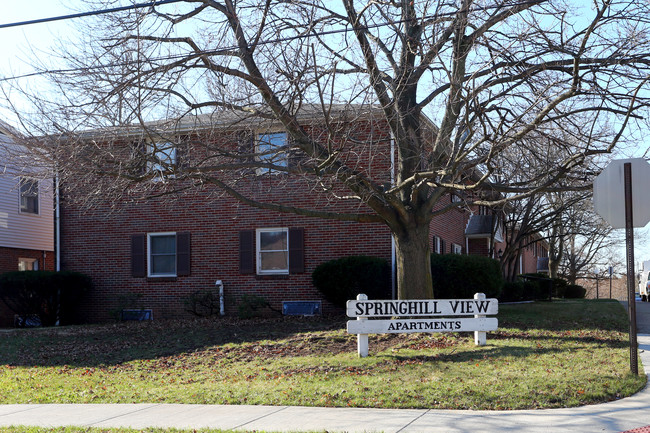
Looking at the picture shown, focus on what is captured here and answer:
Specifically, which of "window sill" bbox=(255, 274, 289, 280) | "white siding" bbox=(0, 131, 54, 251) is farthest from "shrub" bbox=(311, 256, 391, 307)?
"white siding" bbox=(0, 131, 54, 251)

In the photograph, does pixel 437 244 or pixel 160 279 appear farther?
pixel 437 244

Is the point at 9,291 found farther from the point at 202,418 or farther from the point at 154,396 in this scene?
the point at 202,418

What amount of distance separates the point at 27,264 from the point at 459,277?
50.2 ft

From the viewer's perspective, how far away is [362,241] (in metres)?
18.4

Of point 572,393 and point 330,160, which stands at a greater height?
point 330,160

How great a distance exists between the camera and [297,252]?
62.3 feet

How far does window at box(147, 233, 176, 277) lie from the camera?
20531 mm

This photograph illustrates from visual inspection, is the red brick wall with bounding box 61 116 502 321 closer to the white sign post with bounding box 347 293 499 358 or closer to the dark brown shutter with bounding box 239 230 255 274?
the dark brown shutter with bounding box 239 230 255 274

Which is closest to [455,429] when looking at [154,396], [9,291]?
[154,396]

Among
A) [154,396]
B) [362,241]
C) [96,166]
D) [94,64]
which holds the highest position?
[94,64]

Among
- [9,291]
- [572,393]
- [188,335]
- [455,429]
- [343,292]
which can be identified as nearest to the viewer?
[455,429]

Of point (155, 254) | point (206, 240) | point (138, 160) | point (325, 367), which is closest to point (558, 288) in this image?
point (206, 240)

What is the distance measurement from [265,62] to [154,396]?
587 cm

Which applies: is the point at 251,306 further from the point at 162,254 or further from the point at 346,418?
the point at 346,418
